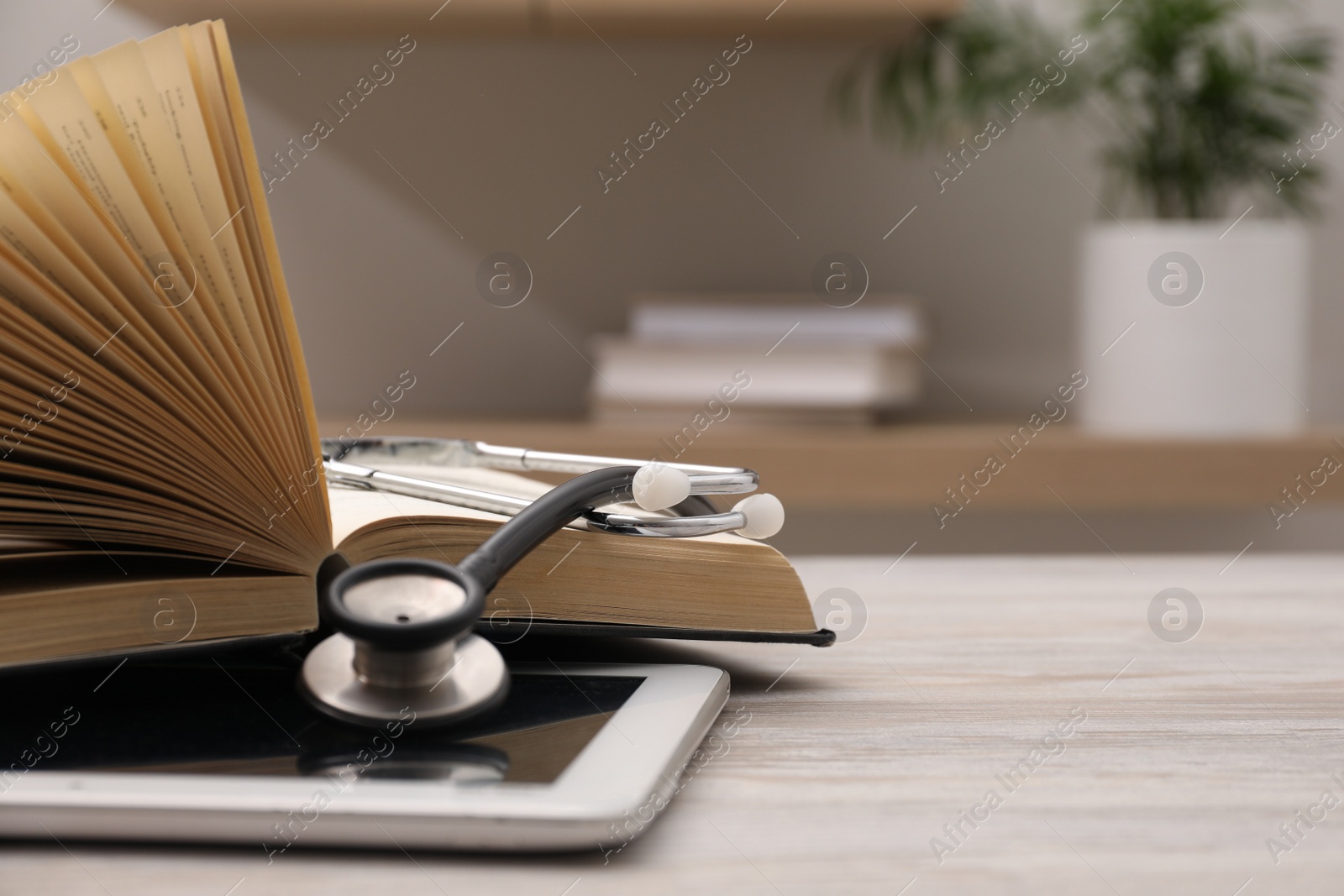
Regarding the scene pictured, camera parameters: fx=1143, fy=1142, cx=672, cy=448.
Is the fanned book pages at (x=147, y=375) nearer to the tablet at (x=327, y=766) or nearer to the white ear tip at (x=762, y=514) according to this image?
the tablet at (x=327, y=766)

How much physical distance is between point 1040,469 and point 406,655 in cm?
120

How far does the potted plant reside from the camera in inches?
56.0

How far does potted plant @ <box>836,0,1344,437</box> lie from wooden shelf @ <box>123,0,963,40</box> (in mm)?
108

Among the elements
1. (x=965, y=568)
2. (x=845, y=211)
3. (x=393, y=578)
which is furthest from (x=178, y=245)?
(x=845, y=211)

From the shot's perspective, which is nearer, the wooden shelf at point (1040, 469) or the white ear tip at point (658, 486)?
the white ear tip at point (658, 486)

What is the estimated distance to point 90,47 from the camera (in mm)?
1782

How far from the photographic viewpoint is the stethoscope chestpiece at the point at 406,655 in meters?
0.31

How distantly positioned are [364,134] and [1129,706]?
5.42 feet

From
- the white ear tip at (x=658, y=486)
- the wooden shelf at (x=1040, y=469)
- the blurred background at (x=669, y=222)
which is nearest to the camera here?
the white ear tip at (x=658, y=486)

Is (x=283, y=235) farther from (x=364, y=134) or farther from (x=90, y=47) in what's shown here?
(x=90, y=47)

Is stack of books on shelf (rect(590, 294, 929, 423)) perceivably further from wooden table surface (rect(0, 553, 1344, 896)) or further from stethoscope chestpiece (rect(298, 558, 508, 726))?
stethoscope chestpiece (rect(298, 558, 508, 726))

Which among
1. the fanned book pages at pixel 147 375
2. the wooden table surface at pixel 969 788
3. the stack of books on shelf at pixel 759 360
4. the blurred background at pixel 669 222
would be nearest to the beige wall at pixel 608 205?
the blurred background at pixel 669 222

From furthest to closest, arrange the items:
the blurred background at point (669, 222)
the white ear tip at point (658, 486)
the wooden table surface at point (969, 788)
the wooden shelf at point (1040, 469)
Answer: the blurred background at point (669, 222), the wooden shelf at point (1040, 469), the white ear tip at point (658, 486), the wooden table surface at point (969, 788)

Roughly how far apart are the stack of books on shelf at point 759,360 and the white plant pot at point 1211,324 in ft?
0.91
